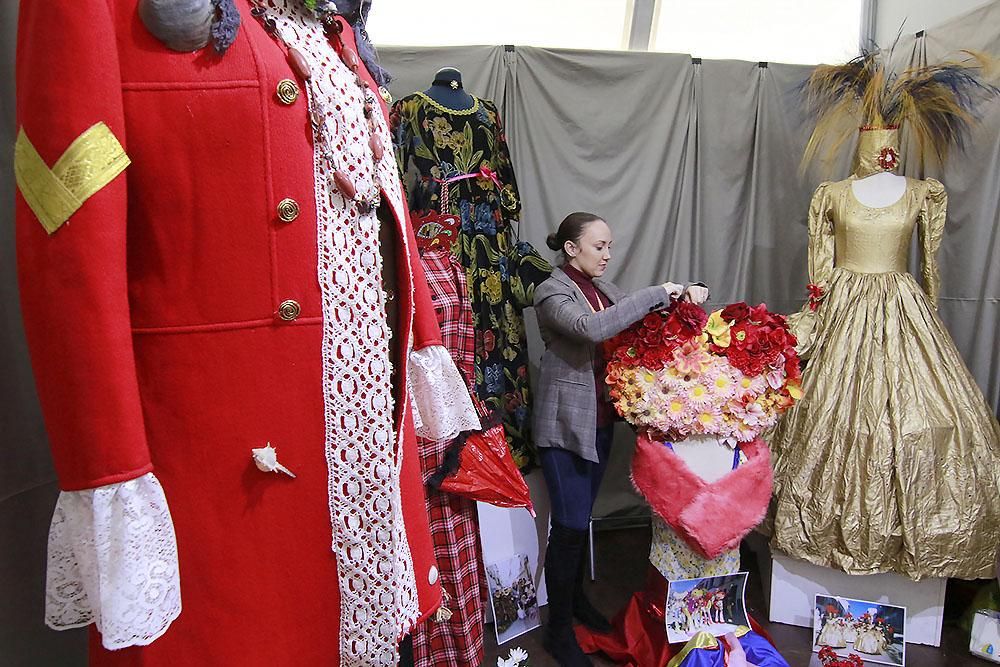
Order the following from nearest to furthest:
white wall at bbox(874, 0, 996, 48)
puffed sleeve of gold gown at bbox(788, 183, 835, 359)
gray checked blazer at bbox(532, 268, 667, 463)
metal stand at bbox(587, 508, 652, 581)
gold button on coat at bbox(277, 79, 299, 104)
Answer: gold button on coat at bbox(277, 79, 299, 104) → gray checked blazer at bbox(532, 268, 667, 463) → puffed sleeve of gold gown at bbox(788, 183, 835, 359) → white wall at bbox(874, 0, 996, 48) → metal stand at bbox(587, 508, 652, 581)

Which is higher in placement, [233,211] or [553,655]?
[233,211]

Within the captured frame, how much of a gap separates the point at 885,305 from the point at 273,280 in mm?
2133

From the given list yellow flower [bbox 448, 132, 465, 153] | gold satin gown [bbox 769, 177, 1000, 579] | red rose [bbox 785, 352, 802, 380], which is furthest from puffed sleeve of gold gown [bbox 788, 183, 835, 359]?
yellow flower [bbox 448, 132, 465, 153]

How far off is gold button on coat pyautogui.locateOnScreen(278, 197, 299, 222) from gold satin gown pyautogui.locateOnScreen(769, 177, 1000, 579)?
1956 millimetres

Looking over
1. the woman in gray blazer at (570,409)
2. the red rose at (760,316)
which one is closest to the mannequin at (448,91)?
the woman in gray blazer at (570,409)

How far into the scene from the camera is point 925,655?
7.30ft

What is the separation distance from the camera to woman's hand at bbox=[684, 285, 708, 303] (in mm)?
2012

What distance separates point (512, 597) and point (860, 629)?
1.12 m

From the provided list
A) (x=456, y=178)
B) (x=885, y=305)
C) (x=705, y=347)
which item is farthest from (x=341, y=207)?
(x=885, y=305)

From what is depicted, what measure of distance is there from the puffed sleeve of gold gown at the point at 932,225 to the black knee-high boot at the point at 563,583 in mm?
1445

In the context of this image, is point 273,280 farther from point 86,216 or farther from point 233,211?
point 86,216

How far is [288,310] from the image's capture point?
79 cm

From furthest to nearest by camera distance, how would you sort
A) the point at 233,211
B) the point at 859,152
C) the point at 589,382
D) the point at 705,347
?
the point at 859,152 → the point at 589,382 → the point at 705,347 → the point at 233,211

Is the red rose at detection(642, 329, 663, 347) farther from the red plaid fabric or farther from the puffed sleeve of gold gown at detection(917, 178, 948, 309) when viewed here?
the puffed sleeve of gold gown at detection(917, 178, 948, 309)
